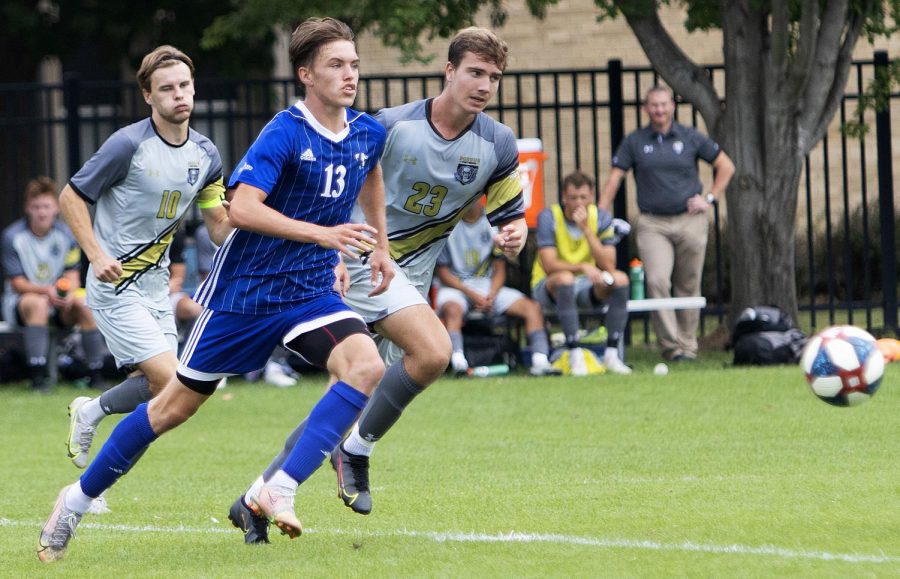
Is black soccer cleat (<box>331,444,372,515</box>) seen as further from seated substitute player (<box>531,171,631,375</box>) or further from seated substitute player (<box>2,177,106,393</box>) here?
seated substitute player (<box>2,177,106,393</box>)

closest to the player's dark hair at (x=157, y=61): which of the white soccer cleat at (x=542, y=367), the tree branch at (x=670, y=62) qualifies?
the white soccer cleat at (x=542, y=367)

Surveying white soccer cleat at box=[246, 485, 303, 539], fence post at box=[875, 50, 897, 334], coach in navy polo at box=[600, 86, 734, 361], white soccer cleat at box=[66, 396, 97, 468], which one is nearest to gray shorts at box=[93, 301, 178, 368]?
white soccer cleat at box=[66, 396, 97, 468]

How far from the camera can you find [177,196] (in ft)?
25.8

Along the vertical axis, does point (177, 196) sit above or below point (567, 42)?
below

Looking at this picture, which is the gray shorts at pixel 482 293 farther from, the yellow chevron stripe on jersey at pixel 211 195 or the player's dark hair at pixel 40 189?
the yellow chevron stripe on jersey at pixel 211 195

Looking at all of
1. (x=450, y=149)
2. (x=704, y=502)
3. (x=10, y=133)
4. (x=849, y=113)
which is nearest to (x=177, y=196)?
(x=450, y=149)

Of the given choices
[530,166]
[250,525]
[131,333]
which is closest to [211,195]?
[131,333]

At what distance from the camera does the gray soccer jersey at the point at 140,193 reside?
7695 millimetres

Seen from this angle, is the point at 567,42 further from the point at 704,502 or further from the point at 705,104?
the point at 704,502

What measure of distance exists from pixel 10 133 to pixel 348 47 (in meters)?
9.58

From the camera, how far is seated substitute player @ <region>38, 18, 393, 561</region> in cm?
574

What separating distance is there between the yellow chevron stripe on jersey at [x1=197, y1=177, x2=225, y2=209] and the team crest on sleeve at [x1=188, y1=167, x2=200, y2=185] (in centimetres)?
6

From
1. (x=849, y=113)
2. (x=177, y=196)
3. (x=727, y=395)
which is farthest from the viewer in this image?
(x=849, y=113)

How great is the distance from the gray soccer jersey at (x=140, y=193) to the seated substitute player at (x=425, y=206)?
1177 mm
